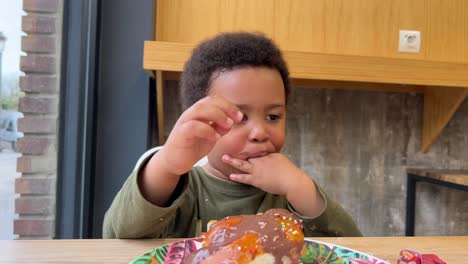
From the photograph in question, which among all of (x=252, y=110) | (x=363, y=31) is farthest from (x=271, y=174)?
(x=363, y=31)

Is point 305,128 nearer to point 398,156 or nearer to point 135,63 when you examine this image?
point 398,156

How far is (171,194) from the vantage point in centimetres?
64

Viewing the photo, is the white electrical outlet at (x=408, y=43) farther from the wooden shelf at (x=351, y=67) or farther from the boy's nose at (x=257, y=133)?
the boy's nose at (x=257, y=133)

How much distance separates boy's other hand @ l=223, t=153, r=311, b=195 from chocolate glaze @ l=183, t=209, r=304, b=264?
35 centimetres

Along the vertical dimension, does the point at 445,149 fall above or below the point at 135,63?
below

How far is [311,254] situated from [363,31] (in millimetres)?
1445

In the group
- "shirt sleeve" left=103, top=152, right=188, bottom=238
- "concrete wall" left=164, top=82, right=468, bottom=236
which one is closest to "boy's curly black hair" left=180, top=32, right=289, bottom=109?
"shirt sleeve" left=103, top=152, right=188, bottom=238

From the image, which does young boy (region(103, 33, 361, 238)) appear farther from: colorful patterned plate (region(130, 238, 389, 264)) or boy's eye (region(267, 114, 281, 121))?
colorful patterned plate (region(130, 238, 389, 264))

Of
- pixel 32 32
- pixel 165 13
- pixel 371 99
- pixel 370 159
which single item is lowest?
pixel 370 159

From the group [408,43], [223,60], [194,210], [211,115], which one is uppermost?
[408,43]

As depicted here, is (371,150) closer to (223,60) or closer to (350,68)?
(350,68)

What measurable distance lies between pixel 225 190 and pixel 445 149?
144 centimetres

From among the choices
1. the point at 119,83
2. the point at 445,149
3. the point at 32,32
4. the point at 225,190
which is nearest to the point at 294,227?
the point at 225,190

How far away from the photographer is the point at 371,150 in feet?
5.99
